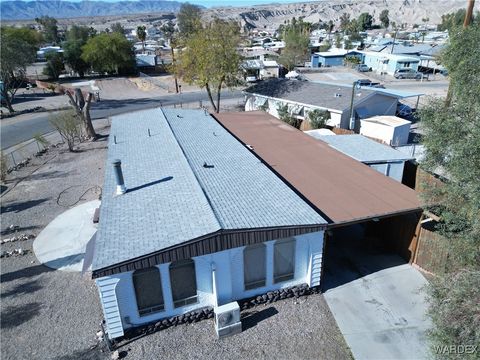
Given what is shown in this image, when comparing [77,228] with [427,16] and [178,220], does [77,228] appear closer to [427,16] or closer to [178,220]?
[178,220]

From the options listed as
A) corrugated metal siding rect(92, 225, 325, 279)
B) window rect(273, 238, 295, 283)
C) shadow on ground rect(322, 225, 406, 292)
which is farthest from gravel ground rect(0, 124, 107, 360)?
shadow on ground rect(322, 225, 406, 292)


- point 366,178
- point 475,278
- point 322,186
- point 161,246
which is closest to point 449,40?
point 366,178

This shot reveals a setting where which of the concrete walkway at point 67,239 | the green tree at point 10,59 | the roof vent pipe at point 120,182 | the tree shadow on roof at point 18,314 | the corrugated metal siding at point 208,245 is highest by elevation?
the green tree at point 10,59

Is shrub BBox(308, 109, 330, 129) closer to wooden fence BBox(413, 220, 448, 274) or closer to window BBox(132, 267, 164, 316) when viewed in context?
wooden fence BBox(413, 220, 448, 274)

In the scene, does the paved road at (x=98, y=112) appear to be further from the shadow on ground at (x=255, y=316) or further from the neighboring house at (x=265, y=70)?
the shadow on ground at (x=255, y=316)

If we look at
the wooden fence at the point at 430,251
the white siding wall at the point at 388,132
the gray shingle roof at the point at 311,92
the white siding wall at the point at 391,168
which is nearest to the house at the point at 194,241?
the wooden fence at the point at 430,251

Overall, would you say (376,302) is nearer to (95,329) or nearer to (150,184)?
(95,329)
